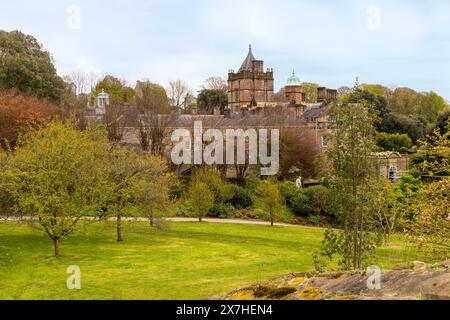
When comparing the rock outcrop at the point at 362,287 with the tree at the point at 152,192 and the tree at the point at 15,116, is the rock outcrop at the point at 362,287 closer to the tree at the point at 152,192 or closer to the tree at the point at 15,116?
the tree at the point at 152,192

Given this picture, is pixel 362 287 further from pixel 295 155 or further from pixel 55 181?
pixel 295 155

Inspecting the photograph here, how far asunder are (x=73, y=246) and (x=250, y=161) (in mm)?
23333

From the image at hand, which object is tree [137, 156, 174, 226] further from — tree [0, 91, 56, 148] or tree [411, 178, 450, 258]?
tree [0, 91, 56, 148]

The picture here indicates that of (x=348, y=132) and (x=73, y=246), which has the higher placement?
(x=348, y=132)

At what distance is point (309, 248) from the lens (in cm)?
2872

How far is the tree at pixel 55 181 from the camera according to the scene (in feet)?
78.0

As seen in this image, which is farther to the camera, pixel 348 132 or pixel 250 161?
pixel 250 161

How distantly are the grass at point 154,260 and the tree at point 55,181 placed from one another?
129cm

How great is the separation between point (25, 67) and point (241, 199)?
25.7m

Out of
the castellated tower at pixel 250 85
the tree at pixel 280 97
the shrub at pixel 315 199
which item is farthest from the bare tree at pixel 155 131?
the tree at pixel 280 97

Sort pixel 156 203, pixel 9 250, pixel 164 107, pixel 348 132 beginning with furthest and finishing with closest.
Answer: pixel 164 107 < pixel 156 203 < pixel 9 250 < pixel 348 132

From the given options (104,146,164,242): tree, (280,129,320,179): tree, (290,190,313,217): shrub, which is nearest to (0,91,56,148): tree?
(104,146,164,242): tree

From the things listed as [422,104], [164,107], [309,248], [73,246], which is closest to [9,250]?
[73,246]
